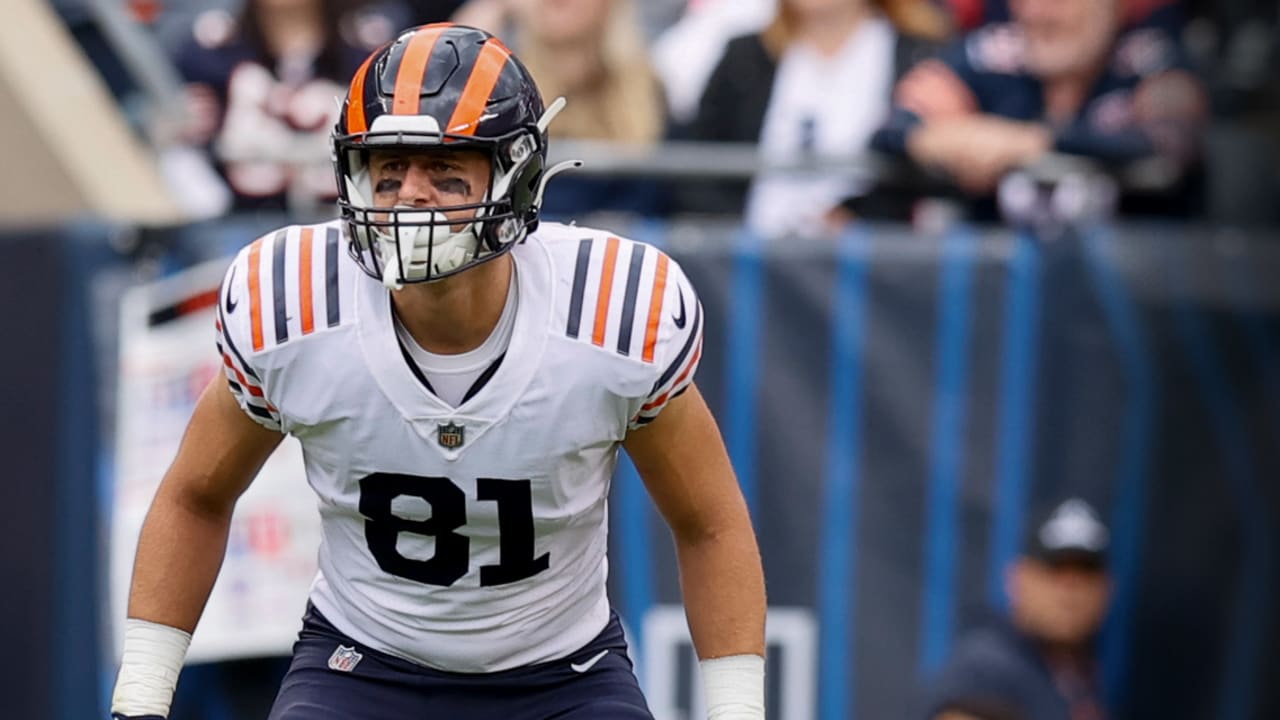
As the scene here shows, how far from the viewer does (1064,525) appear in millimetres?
5930

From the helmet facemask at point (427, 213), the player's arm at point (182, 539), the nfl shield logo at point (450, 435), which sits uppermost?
the helmet facemask at point (427, 213)

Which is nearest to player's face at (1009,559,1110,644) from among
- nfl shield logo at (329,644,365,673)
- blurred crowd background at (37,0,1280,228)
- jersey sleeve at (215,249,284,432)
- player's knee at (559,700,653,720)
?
blurred crowd background at (37,0,1280,228)

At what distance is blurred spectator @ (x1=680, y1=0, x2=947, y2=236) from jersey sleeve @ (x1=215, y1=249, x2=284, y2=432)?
9.41ft

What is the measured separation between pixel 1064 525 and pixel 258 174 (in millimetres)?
2659

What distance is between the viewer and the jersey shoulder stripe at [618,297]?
364 centimetres

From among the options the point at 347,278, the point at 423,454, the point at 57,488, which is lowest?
the point at 57,488

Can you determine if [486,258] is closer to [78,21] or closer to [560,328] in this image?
[560,328]

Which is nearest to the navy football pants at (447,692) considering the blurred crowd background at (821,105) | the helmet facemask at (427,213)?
the helmet facemask at (427,213)

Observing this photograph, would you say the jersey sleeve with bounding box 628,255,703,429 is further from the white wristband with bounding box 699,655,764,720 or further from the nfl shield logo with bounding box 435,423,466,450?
the white wristband with bounding box 699,655,764,720

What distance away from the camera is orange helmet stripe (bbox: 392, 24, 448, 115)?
3.54 meters

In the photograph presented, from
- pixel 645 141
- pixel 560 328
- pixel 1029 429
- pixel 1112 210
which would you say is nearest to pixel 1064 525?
pixel 1029 429

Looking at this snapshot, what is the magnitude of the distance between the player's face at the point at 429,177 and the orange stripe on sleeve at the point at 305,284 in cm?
19

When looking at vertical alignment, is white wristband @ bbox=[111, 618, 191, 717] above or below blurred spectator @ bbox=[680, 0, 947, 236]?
below

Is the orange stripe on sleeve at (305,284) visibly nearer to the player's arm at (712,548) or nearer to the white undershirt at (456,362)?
the white undershirt at (456,362)
